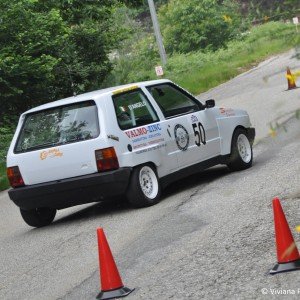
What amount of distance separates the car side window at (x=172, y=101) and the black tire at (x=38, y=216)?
2.12 metres

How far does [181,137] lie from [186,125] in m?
0.27

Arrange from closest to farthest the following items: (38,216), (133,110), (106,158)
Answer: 1. (106,158)
2. (133,110)
3. (38,216)

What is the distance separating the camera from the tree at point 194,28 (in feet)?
207

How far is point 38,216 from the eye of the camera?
12.7 m

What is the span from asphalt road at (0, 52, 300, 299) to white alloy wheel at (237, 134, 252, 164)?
182 mm

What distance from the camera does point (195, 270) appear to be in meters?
8.07

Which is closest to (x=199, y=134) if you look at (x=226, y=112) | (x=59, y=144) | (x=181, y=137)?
(x=181, y=137)

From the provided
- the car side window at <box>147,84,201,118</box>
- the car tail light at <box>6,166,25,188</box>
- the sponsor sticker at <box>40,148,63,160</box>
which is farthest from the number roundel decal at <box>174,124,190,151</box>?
the car tail light at <box>6,166,25,188</box>

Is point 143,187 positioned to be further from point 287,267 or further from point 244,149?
point 287,267

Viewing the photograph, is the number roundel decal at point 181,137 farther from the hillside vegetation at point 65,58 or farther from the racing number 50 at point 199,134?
the hillside vegetation at point 65,58

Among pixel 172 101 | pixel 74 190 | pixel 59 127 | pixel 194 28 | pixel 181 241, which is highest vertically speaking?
pixel 194 28

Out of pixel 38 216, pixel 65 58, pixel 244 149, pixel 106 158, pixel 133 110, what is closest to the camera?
pixel 106 158

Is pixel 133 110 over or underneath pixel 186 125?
over

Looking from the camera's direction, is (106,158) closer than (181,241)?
No
